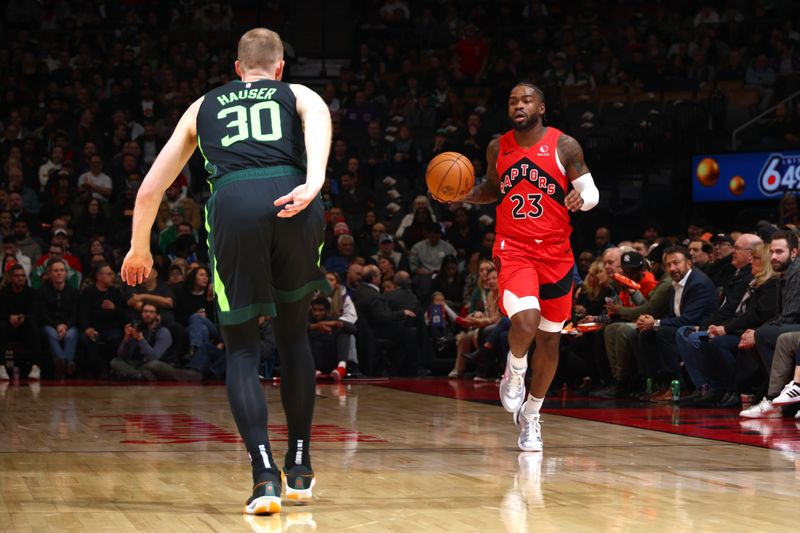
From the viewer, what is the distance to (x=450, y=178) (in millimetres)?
6520

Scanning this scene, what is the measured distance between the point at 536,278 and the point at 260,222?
249 centimetres

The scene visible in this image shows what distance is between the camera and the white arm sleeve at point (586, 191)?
20.2 ft

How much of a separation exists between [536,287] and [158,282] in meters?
7.58

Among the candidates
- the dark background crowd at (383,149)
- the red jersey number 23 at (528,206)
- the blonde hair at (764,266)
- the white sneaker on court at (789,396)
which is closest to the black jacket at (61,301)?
the dark background crowd at (383,149)

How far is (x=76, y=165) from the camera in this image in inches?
639

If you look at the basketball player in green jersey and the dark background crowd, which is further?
the dark background crowd

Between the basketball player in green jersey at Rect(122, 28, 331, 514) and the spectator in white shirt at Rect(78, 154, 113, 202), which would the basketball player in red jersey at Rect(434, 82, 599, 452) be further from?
the spectator in white shirt at Rect(78, 154, 113, 202)

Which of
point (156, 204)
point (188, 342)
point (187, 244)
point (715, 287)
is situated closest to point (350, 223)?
point (187, 244)

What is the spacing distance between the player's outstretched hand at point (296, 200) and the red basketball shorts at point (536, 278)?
236cm

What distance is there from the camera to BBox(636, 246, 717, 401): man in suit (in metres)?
9.57

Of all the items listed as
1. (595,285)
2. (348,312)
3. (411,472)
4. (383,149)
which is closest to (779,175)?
(595,285)

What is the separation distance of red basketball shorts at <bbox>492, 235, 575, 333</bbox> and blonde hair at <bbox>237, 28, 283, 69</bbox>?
90.6 inches

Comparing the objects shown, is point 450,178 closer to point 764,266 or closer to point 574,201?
point 574,201

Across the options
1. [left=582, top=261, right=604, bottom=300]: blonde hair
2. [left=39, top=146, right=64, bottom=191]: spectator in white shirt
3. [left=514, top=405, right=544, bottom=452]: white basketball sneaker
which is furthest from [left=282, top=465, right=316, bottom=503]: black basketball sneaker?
[left=39, top=146, right=64, bottom=191]: spectator in white shirt
